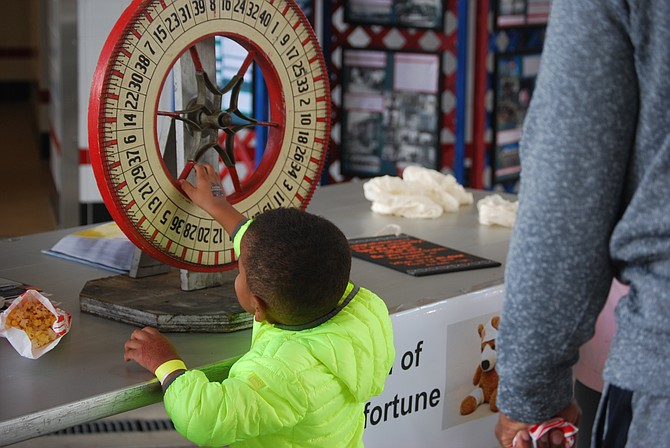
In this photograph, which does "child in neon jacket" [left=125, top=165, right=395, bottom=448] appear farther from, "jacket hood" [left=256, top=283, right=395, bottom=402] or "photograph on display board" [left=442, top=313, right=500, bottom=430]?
"photograph on display board" [left=442, top=313, right=500, bottom=430]

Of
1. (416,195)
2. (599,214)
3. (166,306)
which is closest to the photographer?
(599,214)

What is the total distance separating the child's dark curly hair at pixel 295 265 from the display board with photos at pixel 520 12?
324 centimetres

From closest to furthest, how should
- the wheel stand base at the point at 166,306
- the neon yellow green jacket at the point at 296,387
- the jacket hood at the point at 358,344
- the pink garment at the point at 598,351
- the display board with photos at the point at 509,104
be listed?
the neon yellow green jacket at the point at 296,387 → the jacket hood at the point at 358,344 → the wheel stand base at the point at 166,306 → the pink garment at the point at 598,351 → the display board with photos at the point at 509,104

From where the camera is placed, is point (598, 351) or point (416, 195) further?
point (416, 195)

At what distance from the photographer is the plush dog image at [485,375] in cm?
186

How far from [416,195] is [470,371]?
584mm

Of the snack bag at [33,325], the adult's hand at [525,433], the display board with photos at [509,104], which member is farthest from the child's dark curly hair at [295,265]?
the display board with photos at [509,104]

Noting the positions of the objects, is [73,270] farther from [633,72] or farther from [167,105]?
[633,72]

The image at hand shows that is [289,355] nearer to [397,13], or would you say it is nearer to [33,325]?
[33,325]

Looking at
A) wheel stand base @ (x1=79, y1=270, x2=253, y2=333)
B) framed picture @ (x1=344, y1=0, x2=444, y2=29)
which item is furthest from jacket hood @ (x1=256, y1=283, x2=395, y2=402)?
framed picture @ (x1=344, y1=0, x2=444, y2=29)

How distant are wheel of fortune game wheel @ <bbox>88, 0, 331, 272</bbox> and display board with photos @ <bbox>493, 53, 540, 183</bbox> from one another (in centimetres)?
302

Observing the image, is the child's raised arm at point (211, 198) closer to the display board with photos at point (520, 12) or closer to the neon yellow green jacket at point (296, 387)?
the neon yellow green jacket at point (296, 387)

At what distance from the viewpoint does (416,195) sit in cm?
233

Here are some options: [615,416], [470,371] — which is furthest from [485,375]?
[615,416]
